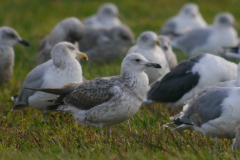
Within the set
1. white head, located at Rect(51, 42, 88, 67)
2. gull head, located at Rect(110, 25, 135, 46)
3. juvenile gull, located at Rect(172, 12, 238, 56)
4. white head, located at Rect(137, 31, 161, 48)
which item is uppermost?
white head, located at Rect(51, 42, 88, 67)

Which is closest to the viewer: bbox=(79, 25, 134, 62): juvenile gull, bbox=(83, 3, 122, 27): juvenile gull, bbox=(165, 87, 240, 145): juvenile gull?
bbox=(165, 87, 240, 145): juvenile gull

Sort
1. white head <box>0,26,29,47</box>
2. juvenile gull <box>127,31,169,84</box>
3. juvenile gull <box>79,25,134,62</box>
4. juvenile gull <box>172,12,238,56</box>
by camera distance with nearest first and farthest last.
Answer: juvenile gull <box>127,31,169,84</box>
white head <box>0,26,29,47</box>
juvenile gull <box>79,25,134,62</box>
juvenile gull <box>172,12,238,56</box>

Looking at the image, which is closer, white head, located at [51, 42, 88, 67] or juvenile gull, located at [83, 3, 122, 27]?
white head, located at [51, 42, 88, 67]

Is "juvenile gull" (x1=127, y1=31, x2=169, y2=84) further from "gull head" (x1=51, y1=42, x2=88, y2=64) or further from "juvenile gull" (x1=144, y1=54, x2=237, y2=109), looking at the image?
"gull head" (x1=51, y1=42, x2=88, y2=64)

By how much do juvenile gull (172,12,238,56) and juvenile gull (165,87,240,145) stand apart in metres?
6.97

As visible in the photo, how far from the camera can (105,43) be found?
10.7 meters

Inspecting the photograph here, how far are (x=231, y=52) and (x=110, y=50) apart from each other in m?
3.40

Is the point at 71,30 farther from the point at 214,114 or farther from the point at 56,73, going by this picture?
the point at 214,114

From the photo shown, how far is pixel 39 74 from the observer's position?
5672 mm

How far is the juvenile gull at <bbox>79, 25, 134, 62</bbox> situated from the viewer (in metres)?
10.5

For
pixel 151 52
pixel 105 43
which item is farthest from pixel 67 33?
pixel 105 43

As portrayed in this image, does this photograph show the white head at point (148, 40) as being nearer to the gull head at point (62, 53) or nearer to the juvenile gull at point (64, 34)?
the juvenile gull at point (64, 34)

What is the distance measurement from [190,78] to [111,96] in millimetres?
1853

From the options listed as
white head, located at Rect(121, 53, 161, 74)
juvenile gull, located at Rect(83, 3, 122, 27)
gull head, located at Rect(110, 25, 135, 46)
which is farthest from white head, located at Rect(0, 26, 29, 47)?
juvenile gull, located at Rect(83, 3, 122, 27)
